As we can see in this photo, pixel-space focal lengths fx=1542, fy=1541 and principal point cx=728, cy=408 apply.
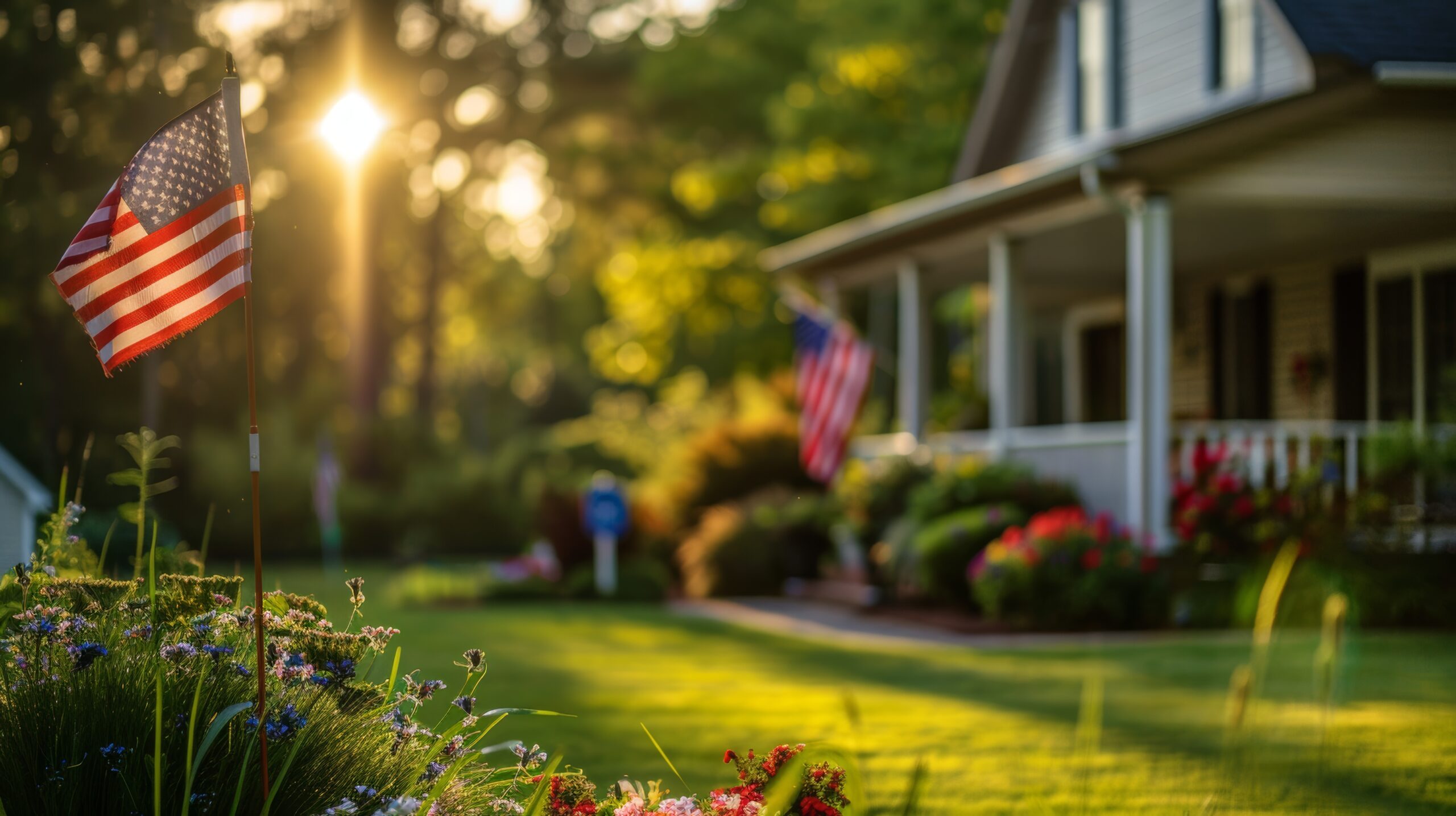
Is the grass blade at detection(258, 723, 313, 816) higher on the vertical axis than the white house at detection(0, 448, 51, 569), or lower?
lower

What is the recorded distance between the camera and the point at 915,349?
17406 millimetres

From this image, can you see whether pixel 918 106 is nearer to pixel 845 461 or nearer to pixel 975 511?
pixel 845 461

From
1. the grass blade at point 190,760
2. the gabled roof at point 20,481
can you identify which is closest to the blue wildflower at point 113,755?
the grass blade at point 190,760

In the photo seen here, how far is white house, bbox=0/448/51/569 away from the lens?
4.94 m

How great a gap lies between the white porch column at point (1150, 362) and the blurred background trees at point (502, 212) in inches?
312

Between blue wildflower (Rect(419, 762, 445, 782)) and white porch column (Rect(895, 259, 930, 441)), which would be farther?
white porch column (Rect(895, 259, 930, 441))

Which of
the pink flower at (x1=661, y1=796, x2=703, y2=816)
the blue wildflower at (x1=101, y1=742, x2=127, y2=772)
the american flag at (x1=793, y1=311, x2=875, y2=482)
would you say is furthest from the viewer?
the american flag at (x1=793, y1=311, x2=875, y2=482)

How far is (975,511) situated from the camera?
1401 centimetres

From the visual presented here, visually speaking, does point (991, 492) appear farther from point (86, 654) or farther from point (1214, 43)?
point (86, 654)

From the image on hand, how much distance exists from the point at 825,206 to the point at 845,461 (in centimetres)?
782

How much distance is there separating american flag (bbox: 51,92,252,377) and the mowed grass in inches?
49.6

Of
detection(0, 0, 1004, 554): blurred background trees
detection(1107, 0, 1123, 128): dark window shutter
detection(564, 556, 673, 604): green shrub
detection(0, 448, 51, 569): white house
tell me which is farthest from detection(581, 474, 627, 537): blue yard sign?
detection(0, 448, 51, 569): white house

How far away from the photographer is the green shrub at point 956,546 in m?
13.6

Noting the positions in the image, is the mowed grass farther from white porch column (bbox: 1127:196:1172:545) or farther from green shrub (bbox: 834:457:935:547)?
green shrub (bbox: 834:457:935:547)
